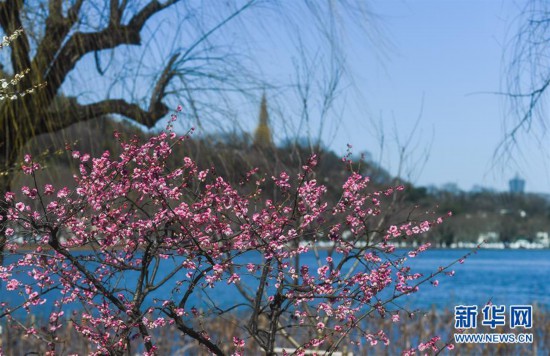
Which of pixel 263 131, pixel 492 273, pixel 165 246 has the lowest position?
pixel 165 246

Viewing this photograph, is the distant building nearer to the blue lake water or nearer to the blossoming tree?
the blossoming tree

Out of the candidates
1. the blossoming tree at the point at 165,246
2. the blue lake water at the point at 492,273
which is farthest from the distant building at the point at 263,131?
the blue lake water at the point at 492,273

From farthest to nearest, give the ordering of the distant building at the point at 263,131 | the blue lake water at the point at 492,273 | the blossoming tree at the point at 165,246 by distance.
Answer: the blue lake water at the point at 492,273 → the distant building at the point at 263,131 → the blossoming tree at the point at 165,246

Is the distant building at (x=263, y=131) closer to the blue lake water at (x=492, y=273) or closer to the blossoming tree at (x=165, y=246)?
the blossoming tree at (x=165, y=246)

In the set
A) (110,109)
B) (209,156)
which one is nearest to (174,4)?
(110,109)

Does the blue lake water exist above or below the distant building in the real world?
above

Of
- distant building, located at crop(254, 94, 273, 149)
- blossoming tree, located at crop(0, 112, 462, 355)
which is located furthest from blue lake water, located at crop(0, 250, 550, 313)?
blossoming tree, located at crop(0, 112, 462, 355)

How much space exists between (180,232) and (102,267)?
424 mm

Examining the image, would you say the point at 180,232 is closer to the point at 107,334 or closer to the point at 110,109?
the point at 107,334

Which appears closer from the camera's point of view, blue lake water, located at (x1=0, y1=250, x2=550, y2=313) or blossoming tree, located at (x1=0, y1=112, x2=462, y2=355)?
blossoming tree, located at (x1=0, y1=112, x2=462, y2=355)

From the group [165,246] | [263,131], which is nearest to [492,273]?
[263,131]

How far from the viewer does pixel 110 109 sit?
449cm

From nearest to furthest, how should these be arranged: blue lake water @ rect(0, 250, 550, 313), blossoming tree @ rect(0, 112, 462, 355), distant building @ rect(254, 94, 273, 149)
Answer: blossoming tree @ rect(0, 112, 462, 355) < distant building @ rect(254, 94, 273, 149) < blue lake water @ rect(0, 250, 550, 313)

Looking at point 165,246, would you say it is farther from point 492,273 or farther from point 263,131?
point 492,273
